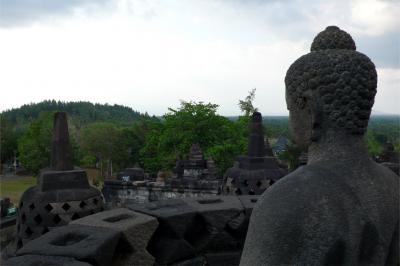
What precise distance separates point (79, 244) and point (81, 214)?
278 centimetres

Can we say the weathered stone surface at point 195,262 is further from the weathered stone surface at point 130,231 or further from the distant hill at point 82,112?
the distant hill at point 82,112

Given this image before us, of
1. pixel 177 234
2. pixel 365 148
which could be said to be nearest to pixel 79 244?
pixel 177 234

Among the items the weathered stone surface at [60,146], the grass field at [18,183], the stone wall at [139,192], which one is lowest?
the grass field at [18,183]

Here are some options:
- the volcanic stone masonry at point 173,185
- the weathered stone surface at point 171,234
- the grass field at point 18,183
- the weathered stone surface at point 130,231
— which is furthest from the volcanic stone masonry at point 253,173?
the grass field at point 18,183

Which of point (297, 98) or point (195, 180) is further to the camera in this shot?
point (195, 180)

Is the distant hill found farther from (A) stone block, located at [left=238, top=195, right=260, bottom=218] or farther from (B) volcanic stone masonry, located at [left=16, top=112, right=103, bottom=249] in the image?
(A) stone block, located at [left=238, top=195, right=260, bottom=218]

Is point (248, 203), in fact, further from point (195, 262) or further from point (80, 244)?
point (80, 244)

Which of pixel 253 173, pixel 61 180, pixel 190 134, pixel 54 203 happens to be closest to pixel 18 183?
pixel 190 134

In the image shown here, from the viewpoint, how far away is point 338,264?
156 cm

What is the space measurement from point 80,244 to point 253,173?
201 inches

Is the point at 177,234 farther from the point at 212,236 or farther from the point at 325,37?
the point at 325,37

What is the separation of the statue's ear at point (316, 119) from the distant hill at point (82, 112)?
303 ft

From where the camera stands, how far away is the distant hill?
333 ft

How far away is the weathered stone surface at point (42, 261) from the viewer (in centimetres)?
227
